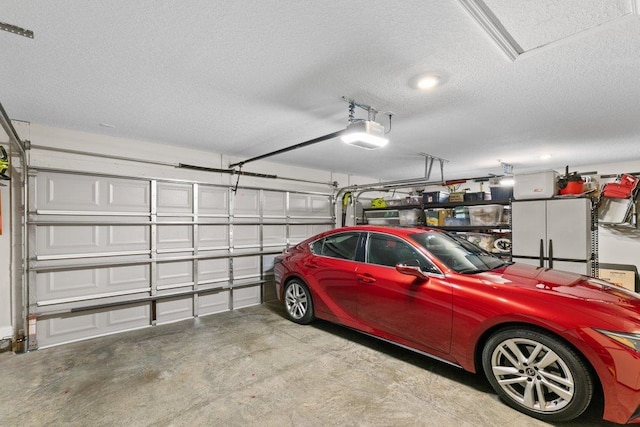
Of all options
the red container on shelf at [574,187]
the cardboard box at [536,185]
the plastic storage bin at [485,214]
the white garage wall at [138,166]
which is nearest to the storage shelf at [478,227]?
the plastic storage bin at [485,214]

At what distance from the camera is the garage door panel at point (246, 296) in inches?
197

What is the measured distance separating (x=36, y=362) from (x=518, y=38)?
513cm

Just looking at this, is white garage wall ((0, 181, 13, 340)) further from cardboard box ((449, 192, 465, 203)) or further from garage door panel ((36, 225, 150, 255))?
cardboard box ((449, 192, 465, 203))

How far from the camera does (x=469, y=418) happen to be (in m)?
2.05

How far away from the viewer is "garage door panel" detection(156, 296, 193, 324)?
4215 mm

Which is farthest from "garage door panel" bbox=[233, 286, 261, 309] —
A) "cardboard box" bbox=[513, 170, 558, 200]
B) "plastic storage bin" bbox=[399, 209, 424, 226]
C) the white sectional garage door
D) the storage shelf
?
"cardboard box" bbox=[513, 170, 558, 200]

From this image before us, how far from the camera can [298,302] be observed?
4.00 meters

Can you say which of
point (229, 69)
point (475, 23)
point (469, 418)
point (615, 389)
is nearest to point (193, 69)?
point (229, 69)

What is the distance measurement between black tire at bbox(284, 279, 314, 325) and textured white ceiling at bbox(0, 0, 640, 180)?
207 cm

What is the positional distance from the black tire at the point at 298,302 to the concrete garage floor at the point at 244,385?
0.33m

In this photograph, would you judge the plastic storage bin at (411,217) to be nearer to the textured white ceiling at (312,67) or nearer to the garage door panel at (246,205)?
the textured white ceiling at (312,67)

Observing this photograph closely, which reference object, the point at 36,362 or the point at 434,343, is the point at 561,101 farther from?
the point at 36,362

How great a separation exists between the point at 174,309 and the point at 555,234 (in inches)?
212

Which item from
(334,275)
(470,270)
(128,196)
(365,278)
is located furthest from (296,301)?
(128,196)
